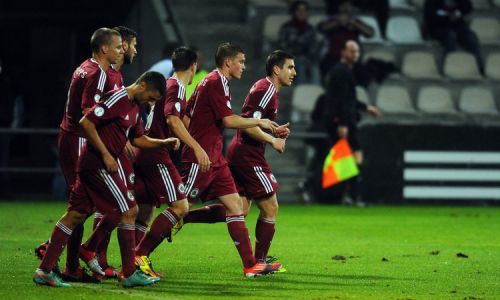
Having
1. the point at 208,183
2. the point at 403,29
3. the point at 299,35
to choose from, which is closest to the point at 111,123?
the point at 208,183

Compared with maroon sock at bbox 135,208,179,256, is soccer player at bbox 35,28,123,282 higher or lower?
higher

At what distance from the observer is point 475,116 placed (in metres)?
22.5

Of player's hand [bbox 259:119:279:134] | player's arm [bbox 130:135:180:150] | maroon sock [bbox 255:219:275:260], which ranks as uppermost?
player's hand [bbox 259:119:279:134]

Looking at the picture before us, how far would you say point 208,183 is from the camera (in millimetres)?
10562

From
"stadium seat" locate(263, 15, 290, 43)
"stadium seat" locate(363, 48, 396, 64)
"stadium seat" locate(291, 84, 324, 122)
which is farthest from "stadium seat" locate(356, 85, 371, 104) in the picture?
"stadium seat" locate(263, 15, 290, 43)

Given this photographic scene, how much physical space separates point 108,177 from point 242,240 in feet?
5.18

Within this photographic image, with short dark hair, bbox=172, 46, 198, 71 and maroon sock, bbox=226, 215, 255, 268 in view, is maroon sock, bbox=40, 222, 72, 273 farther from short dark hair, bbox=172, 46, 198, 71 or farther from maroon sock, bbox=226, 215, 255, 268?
short dark hair, bbox=172, 46, 198, 71

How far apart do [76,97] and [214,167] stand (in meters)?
1.37

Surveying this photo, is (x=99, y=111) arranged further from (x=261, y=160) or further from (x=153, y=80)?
(x=261, y=160)

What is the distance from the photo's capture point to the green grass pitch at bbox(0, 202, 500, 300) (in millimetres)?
9391

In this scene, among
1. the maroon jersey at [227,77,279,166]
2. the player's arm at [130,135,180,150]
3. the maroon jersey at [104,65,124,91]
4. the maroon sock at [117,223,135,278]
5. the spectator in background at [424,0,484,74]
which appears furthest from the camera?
the spectator in background at [424,0,484,74]

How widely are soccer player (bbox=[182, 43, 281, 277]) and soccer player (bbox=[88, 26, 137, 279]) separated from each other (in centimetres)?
61

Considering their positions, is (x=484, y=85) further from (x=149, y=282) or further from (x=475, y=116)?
(x=149, y=282)

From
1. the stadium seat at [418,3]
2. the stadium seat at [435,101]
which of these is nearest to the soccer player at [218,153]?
the stadium seat at [435,101]
